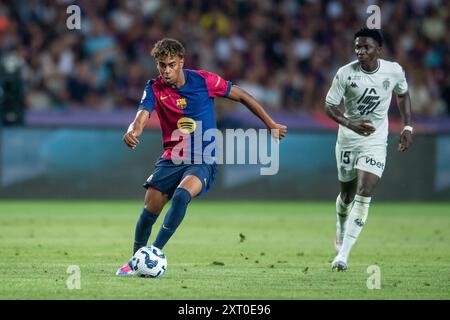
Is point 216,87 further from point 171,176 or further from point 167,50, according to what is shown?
point 171,176

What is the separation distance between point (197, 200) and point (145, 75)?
114 inches

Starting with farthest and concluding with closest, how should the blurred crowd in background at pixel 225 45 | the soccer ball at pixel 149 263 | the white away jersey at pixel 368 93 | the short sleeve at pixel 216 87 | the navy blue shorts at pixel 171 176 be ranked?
the blurred crowd in background at pixel 225 45 → the white away jersey at pixel 368 93 → the short sleeve at pixel 216 87 → the navy blue shorts at pixel 171 176 → the soccer ball at pixel 149 263

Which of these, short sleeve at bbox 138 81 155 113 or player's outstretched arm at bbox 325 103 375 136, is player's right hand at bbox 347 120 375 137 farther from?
short sleeve at bbox 138 81 155 113

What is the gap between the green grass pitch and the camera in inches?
367

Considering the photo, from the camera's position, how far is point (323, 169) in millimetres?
22453

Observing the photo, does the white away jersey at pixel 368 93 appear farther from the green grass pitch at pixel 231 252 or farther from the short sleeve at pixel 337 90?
the green grass pitch at pixel 231 252

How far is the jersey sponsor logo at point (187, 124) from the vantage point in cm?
1064

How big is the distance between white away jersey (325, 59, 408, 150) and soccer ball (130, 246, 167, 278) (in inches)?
116

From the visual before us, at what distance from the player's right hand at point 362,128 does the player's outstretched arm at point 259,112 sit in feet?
4.12

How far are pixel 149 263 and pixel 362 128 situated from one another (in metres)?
3.00

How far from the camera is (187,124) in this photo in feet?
34.9
